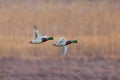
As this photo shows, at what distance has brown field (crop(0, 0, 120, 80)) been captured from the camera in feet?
12.8

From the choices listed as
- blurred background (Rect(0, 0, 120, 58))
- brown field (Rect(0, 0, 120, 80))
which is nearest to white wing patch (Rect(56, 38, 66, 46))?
blurred background (Rect(0, 0, 120, 58))

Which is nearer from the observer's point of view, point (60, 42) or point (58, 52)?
point (60, 42)

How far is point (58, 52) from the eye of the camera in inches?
159

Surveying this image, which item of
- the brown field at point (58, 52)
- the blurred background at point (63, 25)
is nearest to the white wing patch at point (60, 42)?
the blurred background at point (63, 25)

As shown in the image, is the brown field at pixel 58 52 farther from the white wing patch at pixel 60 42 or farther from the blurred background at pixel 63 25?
the white wing patch at pixel 60 42

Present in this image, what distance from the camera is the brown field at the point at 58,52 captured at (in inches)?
153

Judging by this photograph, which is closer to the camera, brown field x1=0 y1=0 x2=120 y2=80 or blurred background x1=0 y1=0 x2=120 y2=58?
blurred background x1=0 y1=0 x2=120 y2=58

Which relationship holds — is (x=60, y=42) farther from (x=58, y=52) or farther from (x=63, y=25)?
(x=63, y=25)

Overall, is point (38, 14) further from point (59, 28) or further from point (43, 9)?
point (59, 28)

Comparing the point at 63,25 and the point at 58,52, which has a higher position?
the point at 63,25

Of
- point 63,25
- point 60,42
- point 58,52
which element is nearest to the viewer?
point 60,42

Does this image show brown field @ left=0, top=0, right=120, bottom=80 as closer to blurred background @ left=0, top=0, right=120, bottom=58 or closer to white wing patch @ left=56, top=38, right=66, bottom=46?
blurred background @ left=0, top=0, right=120, bottom=58

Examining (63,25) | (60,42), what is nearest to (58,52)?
(63,25)

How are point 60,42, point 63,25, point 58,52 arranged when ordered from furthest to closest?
1. point 63,25
2. point 58,52
3. point 60,42
